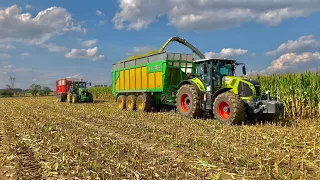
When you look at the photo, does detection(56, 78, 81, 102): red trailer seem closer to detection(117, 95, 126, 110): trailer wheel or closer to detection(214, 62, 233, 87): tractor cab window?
detection(117, 95, 126, 110): trailer wheel

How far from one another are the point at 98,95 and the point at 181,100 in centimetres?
2245

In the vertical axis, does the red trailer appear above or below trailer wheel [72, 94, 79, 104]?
above

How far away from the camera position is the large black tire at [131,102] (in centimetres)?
1446

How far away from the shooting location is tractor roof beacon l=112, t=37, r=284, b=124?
891 centimetres

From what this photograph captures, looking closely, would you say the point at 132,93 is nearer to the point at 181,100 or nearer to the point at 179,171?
the point at 181,100

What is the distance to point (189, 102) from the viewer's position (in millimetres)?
11008

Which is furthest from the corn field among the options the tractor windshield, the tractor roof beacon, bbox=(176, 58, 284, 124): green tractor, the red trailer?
the red trailer

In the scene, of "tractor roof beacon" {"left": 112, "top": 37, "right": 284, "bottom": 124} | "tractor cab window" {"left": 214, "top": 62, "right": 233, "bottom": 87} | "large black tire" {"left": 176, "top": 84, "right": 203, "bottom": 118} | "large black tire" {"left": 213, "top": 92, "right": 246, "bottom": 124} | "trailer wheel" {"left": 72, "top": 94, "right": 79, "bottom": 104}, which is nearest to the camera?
"large black tire" {"left": 213, "top": 92, "right": 246, "bottom": 124}

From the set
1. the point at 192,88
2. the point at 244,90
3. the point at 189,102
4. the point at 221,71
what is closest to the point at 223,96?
the point at 244,90

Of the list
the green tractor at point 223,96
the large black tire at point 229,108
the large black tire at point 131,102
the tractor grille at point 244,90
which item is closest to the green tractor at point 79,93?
the large black tire at point 131,102

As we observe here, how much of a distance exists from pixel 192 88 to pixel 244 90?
201cm

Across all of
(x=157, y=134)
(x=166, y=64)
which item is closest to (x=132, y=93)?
(x=166, y=64)

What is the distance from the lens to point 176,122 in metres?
9.34

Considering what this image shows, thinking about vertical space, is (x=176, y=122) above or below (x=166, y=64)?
below
